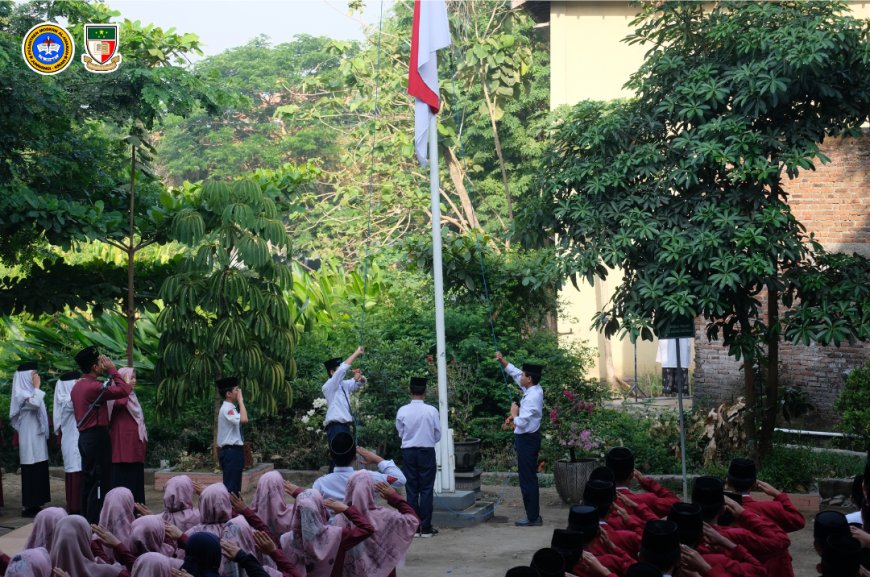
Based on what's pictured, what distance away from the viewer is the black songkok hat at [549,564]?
16.3 feet

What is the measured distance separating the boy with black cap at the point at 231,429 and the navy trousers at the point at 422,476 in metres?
1.93

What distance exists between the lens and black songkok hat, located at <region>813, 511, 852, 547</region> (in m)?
Answer: 5.93

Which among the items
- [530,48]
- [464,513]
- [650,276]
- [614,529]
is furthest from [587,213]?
[530,48]

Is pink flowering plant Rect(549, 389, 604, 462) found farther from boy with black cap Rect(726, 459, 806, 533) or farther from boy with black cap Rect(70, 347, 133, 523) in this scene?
boy with black cap Rect(726, 459, 806, 533)

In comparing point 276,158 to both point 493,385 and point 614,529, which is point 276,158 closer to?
point 493,385

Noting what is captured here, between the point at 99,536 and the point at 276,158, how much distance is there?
32308 mm

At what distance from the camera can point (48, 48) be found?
12.5 meters

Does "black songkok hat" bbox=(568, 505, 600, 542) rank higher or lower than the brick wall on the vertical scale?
lower

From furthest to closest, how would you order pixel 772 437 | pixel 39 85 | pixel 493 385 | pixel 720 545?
pixel 493 385 < pixel 772 437 < pixel 39 85 < pixel 720 545

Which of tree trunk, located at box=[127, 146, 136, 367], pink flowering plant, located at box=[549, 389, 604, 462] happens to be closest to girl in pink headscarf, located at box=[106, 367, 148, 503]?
tree trunk, located at box=[127, 146, 136, 367]

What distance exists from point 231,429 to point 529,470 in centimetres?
340

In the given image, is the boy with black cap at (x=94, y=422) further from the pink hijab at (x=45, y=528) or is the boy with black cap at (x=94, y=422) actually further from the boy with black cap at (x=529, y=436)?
the pink hijab at (x=45, y=528)

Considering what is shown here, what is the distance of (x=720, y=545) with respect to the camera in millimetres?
6656

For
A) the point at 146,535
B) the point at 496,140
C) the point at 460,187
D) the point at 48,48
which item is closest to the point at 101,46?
the point at 48,48
